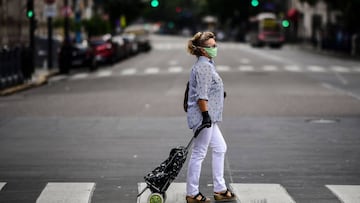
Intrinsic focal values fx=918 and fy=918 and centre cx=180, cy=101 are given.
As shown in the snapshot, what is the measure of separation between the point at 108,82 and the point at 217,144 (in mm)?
24553

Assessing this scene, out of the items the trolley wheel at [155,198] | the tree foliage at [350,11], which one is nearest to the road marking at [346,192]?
the trolley wheel at [155,198]

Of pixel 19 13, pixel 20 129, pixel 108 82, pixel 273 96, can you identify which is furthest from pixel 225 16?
pixel 20 129

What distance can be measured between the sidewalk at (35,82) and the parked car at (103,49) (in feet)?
19.7

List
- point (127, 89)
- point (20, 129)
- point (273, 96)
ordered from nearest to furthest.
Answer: point (20, 129) → point (273, 96) → point (127, 89)

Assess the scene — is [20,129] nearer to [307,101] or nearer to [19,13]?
[307,101]

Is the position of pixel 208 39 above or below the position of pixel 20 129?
above

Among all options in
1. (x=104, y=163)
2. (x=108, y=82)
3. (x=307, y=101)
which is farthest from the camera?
(x=108, y=82)

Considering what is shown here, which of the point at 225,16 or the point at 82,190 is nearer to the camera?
the point at 82,190

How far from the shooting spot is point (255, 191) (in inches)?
405

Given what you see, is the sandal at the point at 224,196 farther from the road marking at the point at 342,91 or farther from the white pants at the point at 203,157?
the road marking at the point at 342,91

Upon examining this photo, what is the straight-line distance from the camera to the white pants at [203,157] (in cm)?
953

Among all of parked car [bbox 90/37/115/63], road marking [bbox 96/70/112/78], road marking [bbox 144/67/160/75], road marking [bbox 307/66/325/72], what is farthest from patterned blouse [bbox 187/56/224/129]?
parked car [bbox 90/37/115/63]

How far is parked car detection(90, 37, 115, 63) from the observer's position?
47531 mm

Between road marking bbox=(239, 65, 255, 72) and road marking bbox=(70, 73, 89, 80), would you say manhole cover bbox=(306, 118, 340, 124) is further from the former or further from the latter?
road marking bbox=(239, 65, 255, 72)
